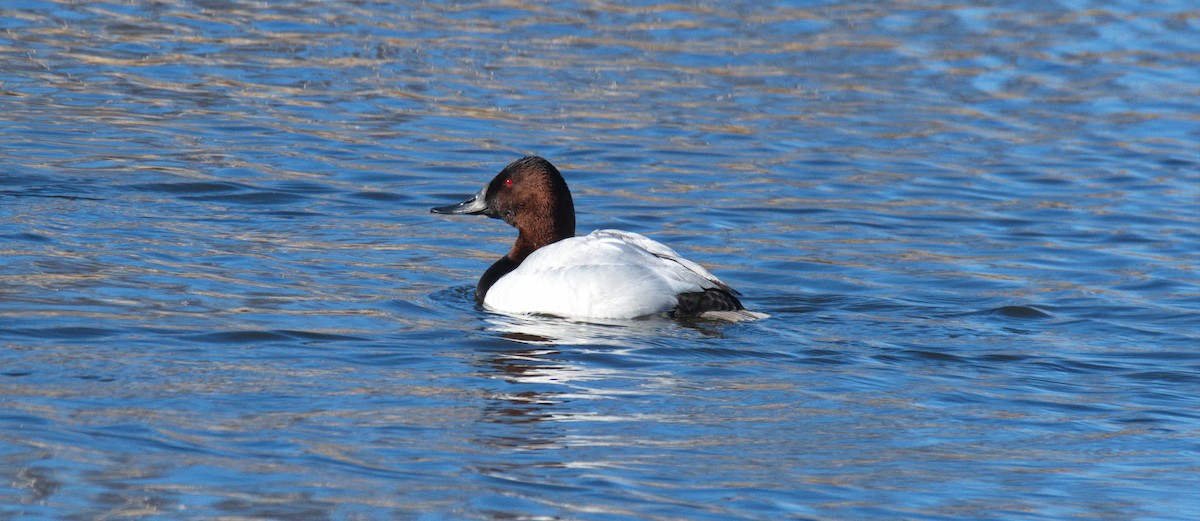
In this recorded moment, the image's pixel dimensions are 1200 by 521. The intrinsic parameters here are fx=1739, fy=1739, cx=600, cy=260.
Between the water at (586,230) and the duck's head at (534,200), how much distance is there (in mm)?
449

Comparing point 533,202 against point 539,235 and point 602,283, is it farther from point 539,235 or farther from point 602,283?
point 602,283

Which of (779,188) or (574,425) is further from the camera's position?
(779,188)

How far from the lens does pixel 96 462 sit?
17.9 feet

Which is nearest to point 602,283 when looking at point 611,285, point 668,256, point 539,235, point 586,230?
point 611,285

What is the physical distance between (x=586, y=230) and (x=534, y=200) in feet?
5.17

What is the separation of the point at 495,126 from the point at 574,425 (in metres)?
7.49

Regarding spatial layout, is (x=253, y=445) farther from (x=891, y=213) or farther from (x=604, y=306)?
(x=891, y=213)

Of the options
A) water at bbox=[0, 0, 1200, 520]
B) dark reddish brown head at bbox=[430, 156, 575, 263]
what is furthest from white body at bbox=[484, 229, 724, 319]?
dark reddish brown head at bbox=[430, 156, 575, 263]

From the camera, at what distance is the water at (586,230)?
5777mm

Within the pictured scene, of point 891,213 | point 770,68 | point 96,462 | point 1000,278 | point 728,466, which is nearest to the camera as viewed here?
point 96,462

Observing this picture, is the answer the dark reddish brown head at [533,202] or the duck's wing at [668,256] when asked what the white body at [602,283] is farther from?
the dark reddish brown head at [533,202]

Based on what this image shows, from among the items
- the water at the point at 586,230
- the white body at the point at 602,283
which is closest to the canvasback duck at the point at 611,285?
the white body at the point at 602,283

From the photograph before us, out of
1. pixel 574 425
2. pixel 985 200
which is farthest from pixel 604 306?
pixel 985 200

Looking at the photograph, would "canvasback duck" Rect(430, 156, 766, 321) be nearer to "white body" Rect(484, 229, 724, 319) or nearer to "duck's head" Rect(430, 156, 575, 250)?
"white body" Rect(484, 229, 724, 319)
